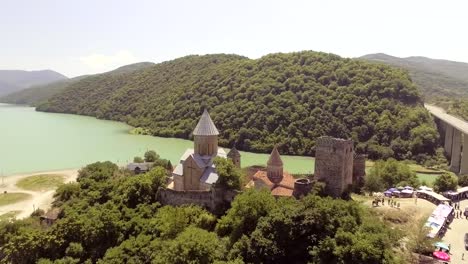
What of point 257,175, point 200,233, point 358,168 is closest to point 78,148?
point 257,175

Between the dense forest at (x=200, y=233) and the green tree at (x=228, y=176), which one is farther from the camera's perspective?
the green tree at (x=228, y=176)

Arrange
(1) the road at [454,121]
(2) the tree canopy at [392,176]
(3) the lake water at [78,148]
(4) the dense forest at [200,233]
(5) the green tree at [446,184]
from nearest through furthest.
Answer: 1. (4) the dense forest at [200,233]
2. (5) the green tree at [446,184]
3. (2) the tree canopy at [392,176]
4. (1) the road at [454,121]
5. (3) the lake water at [78,148]

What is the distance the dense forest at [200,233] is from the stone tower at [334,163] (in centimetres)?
271

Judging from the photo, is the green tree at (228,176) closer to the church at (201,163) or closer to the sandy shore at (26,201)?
the church at (201,163)

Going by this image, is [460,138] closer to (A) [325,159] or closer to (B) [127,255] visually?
(A) [325,159]

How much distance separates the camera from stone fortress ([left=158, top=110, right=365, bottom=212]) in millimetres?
27047

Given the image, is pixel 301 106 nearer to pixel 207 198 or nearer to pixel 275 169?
pixel 275 169

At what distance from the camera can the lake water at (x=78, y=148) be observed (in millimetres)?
55469

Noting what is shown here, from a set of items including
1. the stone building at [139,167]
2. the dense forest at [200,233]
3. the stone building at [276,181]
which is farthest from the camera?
the stone building at [139,167]

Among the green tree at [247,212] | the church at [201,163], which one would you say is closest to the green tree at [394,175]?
the church at [201,163]

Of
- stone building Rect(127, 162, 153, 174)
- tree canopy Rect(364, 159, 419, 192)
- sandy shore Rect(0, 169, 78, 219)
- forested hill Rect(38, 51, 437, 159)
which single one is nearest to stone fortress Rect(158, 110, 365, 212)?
tree canopy Rect(364, 159, 419, 192)

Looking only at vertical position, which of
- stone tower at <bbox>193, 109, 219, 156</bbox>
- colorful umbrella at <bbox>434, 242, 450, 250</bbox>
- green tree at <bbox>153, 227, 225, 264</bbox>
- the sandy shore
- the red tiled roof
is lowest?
the sandy shore

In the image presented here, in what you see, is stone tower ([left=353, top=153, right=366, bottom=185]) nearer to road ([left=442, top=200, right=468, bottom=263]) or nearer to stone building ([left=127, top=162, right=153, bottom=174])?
road ([left=442, top=200, right=468, bottom=263])

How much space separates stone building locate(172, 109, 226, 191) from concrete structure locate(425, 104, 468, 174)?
3147cm
